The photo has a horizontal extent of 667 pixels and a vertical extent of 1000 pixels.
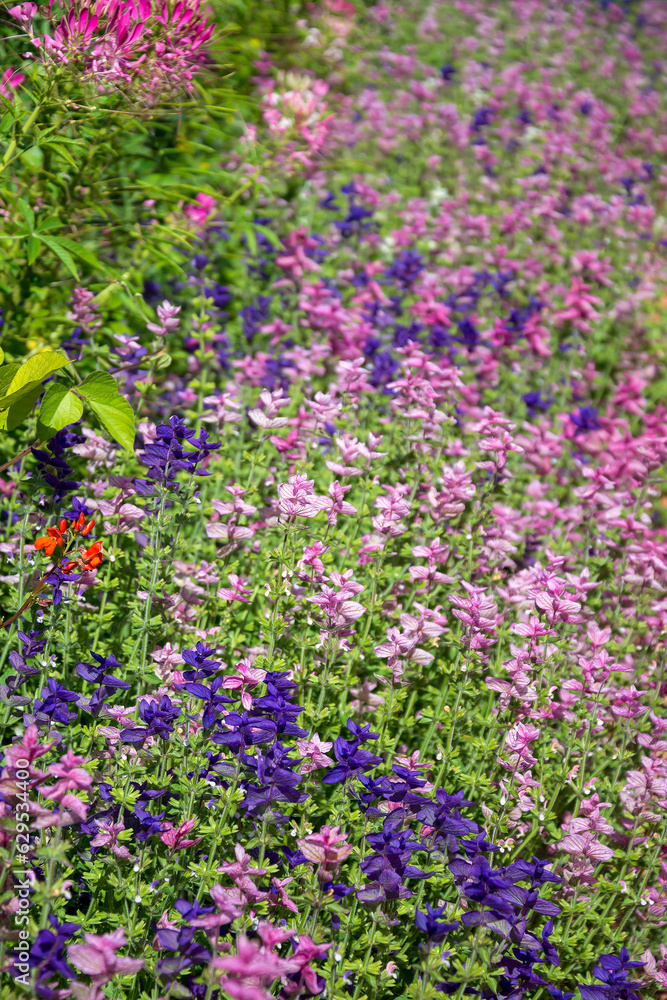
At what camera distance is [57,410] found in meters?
2.15

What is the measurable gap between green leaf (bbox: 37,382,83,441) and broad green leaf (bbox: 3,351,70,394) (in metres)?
0.09

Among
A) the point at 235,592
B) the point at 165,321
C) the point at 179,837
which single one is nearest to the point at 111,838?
the point at 179,837

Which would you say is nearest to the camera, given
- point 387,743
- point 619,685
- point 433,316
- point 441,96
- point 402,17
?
point 387,743

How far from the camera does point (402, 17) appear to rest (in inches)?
480

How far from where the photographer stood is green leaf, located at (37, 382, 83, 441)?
2135mm

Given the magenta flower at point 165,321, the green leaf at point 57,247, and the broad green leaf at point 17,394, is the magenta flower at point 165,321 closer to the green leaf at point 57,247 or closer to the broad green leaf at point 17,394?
Answer: the green leaf at point 57,247

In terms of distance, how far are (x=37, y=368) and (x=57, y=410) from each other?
13 centimetres

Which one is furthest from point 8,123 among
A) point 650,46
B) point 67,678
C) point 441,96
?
point 650,46

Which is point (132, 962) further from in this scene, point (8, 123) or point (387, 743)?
point (8, 123)

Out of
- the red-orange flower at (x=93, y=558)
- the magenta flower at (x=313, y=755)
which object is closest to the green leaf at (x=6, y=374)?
the red-orange flower at (x=93, y=558)

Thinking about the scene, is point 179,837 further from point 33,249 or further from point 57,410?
point 33,249

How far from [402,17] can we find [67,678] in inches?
514

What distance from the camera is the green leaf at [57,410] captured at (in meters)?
2.13

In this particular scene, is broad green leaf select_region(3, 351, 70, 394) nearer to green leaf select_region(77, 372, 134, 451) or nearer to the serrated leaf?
the serrated leaf
